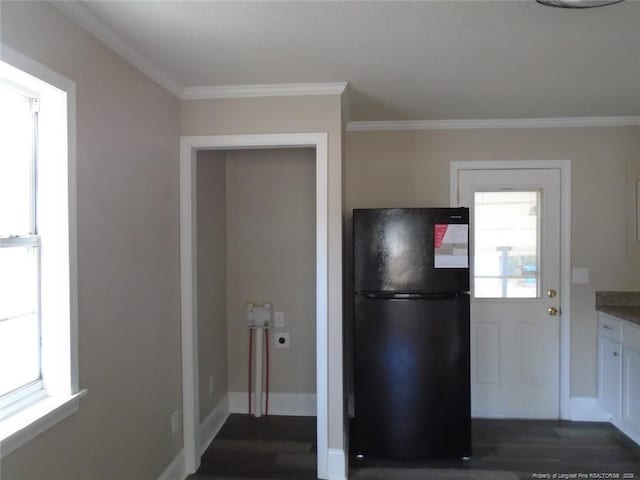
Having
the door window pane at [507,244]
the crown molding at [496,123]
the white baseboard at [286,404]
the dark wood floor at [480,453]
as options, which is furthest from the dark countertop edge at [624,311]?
the white baseboard at [286,404]

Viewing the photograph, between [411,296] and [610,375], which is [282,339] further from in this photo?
[610,375]

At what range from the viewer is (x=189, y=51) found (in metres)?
1.94

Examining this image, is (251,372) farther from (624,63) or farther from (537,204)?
(624,63)

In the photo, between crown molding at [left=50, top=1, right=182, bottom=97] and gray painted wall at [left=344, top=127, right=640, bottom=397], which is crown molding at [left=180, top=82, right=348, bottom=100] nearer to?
crown molding at [left=50, top=1, right=182, bottom=97]

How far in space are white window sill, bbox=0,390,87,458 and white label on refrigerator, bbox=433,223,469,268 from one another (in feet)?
6.54

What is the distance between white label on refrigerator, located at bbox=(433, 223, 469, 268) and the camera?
100.0 inches

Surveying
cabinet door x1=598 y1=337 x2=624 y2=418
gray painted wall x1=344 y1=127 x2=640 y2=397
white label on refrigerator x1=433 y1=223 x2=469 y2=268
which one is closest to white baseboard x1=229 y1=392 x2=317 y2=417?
gray painted wall x1=344 y1=127 x2=640 y2=397

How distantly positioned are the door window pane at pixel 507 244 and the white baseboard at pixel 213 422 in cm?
220

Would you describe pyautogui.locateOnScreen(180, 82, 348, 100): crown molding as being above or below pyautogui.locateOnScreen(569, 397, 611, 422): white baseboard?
above

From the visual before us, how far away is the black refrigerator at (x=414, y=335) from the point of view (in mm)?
2549

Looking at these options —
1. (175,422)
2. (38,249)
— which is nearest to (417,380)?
(175,422)

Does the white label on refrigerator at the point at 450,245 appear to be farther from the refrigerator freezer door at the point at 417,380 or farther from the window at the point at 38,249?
the window at the point at 38,249

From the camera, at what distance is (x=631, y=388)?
2723 mm

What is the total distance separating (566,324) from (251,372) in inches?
98.9
